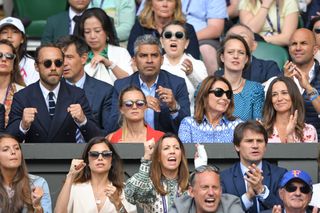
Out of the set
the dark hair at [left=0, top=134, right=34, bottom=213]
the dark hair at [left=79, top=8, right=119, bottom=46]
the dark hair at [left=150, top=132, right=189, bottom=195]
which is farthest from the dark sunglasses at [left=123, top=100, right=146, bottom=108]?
the dark hair at [left=79, top=8, right=119, bottom=46]

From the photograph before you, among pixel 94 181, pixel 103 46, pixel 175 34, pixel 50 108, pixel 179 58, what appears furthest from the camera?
pixel 103 46

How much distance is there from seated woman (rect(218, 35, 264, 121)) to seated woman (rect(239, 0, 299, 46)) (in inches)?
73.6

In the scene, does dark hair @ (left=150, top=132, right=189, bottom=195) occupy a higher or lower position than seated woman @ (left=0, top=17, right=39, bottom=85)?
lower

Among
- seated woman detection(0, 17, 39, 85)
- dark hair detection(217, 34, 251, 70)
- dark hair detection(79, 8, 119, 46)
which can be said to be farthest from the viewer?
dark hair detection(79, 8, 119, 46)

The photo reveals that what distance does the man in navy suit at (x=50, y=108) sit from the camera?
14.3 metres

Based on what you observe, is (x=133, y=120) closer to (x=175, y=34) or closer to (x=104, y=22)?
(x=175, y=34)

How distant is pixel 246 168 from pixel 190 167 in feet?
3.00

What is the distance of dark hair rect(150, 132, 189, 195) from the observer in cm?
1310

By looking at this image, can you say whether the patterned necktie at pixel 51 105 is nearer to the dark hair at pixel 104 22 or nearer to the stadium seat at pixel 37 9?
the dark hair at pixel 104 22

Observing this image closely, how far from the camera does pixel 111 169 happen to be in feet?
44.4

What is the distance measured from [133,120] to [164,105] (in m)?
0.61

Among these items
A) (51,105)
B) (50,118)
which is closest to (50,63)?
(51,105)

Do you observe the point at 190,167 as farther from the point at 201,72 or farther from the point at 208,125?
the point at 201,72

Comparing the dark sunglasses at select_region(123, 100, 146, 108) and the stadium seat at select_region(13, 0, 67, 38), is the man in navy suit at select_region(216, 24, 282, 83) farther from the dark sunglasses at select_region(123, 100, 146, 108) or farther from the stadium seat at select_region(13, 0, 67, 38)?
the stadium seat at select_region(13, 0, 67, 38)
